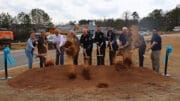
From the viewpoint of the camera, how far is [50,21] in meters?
96.6

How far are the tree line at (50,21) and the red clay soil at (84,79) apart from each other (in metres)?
27.7

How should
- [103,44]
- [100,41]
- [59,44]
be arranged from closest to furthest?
[100,41], [103,44], [59,44]

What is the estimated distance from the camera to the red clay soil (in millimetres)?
12086

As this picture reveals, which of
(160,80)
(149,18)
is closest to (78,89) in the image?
(160,80)

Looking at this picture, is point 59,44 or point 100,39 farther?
point 59,44

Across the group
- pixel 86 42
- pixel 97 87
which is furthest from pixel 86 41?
pixel 97 87

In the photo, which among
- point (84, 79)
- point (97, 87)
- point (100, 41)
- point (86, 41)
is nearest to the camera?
point (97, 87)

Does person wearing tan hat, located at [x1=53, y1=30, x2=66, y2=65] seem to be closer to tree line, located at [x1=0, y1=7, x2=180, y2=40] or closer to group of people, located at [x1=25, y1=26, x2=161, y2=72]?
group of people, located at [x1=25, y1=26, x2=161, y2=72]

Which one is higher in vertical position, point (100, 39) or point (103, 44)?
point (100, 39)

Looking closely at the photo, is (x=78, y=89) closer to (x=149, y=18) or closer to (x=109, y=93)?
(x=109, y=93)

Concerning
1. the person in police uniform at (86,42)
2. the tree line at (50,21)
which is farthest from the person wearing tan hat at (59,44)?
the tree line at (50,21)

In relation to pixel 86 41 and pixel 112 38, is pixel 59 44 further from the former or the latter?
pixel 112 38

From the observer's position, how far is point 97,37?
53.0 ft

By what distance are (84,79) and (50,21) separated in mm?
84929
